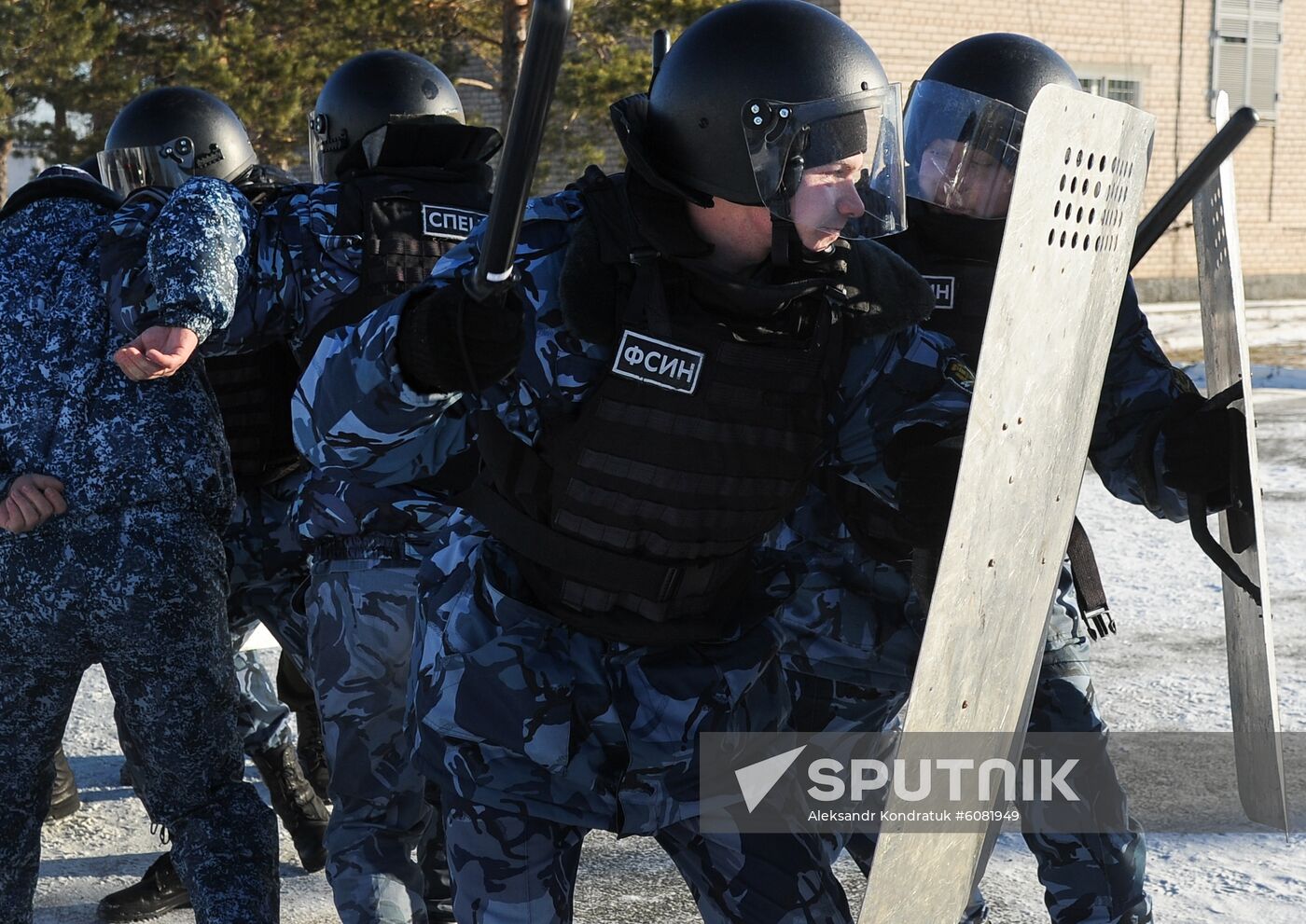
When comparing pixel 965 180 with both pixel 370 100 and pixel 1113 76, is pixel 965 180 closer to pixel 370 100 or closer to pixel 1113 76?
pixel 370 100

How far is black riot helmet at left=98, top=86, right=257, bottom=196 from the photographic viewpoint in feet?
11.9

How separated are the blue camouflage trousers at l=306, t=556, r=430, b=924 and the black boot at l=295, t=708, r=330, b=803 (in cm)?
98

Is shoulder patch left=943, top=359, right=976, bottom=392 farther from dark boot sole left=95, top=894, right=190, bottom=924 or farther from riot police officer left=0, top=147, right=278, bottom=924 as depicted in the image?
dark boot sole left=95, top=894, right=190, bottom=924

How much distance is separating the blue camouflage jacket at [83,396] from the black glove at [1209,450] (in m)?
1.68

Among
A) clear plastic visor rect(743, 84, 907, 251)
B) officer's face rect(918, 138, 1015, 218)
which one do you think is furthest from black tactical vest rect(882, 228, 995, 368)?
clear plastic visor rect(743, 84, 907, 251)

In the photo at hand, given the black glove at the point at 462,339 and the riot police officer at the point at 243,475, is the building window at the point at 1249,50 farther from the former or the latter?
the black glove at the point at 462,339

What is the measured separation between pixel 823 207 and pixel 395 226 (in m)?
1.15

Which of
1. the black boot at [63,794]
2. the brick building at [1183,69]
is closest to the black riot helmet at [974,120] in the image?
the black boot at [63,794]

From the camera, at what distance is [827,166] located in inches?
84.7

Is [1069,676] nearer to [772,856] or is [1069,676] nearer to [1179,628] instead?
[772,856]

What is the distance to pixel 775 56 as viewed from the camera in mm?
2195

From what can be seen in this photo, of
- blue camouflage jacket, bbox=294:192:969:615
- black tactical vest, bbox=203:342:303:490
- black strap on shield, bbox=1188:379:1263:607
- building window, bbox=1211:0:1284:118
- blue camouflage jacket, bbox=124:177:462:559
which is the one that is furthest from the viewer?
building window, bbox=1211:0:1284:118

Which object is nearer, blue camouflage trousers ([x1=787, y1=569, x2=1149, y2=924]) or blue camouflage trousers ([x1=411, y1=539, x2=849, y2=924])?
blue camouflage trousers ([x1=411, y1=539, x2=849, y2=924])

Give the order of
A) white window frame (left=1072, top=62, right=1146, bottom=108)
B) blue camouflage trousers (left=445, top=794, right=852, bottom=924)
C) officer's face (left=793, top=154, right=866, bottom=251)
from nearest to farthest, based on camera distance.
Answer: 1. blue camouflage trousers (left=445, top=794, right=852, bottom=924)
2. officer's face (left=793, top=154, right=866, bottom=251)
3. white window frame (left=1072, top=62, right=1146, bottom=108)
